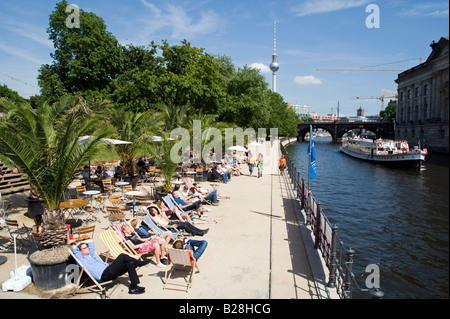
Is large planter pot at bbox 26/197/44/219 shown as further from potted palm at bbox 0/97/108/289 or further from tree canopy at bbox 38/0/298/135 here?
tree canopy at bbox 38/0/298/135

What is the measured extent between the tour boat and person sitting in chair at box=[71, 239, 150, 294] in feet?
137

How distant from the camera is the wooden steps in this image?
47.9 ft

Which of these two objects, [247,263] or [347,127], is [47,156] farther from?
[347,127]

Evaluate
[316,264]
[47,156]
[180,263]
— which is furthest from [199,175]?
[180,263]

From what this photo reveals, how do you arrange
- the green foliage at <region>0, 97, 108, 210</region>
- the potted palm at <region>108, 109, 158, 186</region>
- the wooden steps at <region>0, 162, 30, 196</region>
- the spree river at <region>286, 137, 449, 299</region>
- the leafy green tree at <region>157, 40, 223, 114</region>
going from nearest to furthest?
the green foliage at <region>0, 97, 108, 210</region> < the spree river at <region>286, 137, 449, 299</region> < the wooden steps at <region>0, 162, 30, 196</region> < the potted palm at <region>108, 109, 158, 186</region> < the leafy green tree at <region>157, 40, 223, 114</region>

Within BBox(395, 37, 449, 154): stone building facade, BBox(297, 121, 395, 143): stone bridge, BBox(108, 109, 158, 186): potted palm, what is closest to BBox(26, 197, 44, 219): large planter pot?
BBox(108, 109, 158, 186): potted palm

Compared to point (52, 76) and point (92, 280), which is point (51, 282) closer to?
point (92, 280)

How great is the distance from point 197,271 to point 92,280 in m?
2.08

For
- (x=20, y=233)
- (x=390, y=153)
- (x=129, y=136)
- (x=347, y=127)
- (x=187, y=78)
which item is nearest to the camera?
(x=20, y=233)

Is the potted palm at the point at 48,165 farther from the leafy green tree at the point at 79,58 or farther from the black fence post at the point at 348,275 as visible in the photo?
the leafy green tree at the point at 79,58

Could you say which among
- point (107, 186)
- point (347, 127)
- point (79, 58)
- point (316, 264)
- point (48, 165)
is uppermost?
point (79, 58)

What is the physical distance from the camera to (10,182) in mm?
15227

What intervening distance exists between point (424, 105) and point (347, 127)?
41.9 metres
